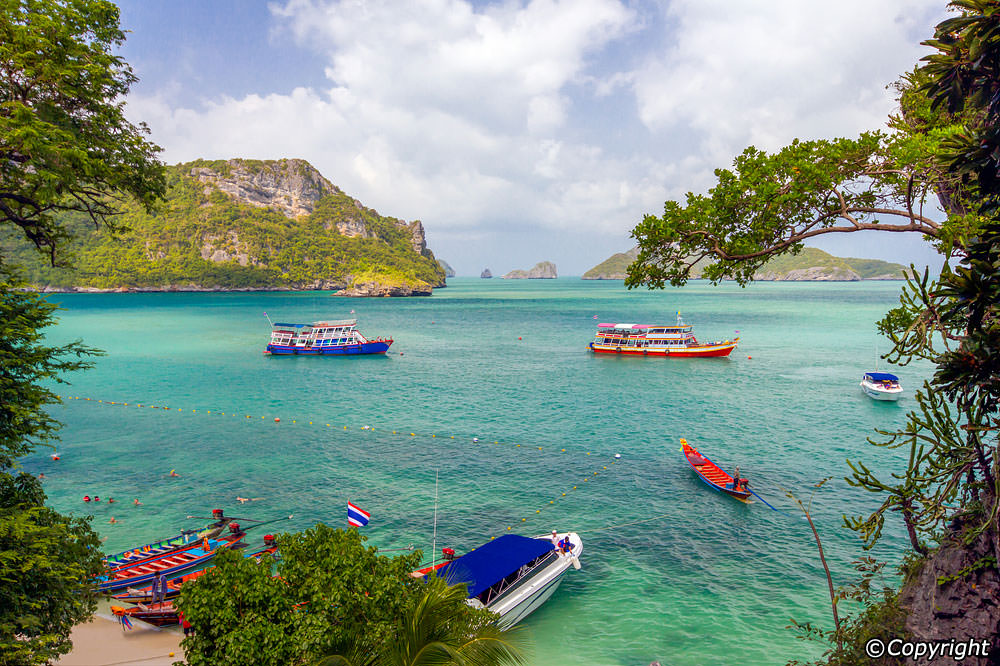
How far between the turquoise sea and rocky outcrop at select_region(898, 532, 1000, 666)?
8922mm

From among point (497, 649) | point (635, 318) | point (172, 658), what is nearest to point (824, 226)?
point (497, 649)

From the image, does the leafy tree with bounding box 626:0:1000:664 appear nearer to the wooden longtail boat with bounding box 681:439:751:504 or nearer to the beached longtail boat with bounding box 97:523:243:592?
the wooden longtail boat with bounding box 681:439:751:504

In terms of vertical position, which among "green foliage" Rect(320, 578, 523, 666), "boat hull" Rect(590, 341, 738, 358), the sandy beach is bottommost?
the sandy beach

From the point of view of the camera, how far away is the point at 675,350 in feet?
211

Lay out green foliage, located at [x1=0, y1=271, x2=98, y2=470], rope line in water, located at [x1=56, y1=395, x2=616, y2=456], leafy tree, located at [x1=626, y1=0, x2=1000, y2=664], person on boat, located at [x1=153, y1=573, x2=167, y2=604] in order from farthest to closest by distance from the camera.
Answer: rope line in water, located at [x1=56, y1=395, x2=616, y2=456] → person on boat, located at [x1=153, y1=573, x2=167, y2=604] → green foliage, located at [x1=0, y1=271, x2=98, y2=470] → leafy tree, located at [x1=626, y1=0, x2=1000, y2=664]

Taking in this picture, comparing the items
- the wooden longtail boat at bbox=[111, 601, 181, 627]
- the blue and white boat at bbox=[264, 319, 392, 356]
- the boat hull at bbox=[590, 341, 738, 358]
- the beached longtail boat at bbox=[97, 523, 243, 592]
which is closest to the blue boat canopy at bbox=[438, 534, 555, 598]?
the beached longtail boat at bbox=[97, 523, 243, 592]

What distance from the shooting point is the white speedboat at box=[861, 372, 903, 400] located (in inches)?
1628

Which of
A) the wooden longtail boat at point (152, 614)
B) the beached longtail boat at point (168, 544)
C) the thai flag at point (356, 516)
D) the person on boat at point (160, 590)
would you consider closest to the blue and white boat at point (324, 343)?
the beached longtail boat at point (168, 544)

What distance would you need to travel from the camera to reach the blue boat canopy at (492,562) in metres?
15.7

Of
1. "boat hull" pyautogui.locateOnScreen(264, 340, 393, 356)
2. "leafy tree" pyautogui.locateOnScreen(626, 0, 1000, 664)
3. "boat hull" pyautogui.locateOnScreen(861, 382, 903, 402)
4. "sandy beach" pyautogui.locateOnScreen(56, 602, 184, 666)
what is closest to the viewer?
"leafy tree" pyautogui.locateOnScreen(626, 0, 1000, 664)

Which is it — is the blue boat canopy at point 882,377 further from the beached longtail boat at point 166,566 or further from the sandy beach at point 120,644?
the sandy beach at point 120,644

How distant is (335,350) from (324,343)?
6.06 feet

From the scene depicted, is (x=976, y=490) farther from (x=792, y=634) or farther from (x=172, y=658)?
(x=172, y=658)

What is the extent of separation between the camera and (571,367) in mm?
58344
